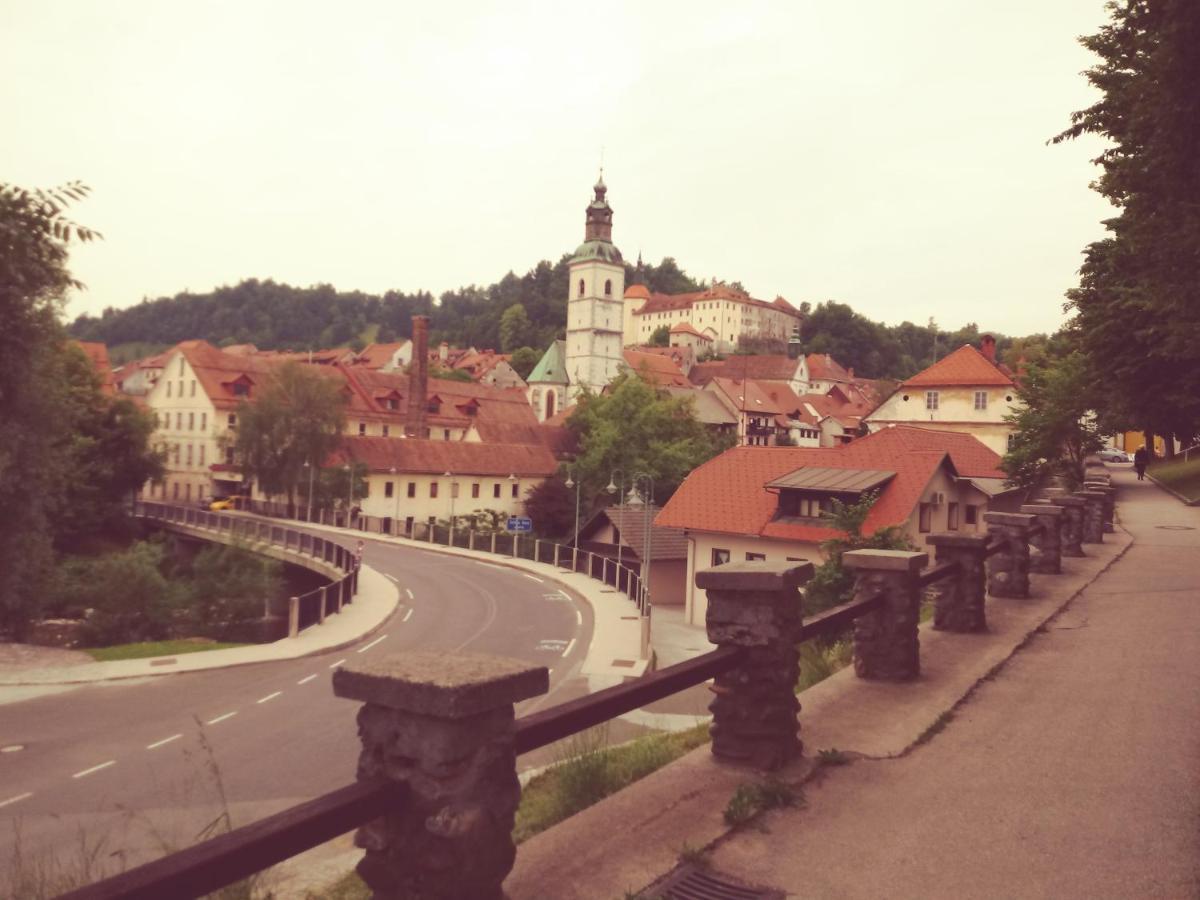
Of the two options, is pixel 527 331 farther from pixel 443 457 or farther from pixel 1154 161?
pixel 1154 161

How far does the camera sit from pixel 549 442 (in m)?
75.7

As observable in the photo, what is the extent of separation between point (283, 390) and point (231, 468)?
35.4ft

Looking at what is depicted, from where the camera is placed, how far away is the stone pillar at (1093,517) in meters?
18.7

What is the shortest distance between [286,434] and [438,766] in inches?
2315

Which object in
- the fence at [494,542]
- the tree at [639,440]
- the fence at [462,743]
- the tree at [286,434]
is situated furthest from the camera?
the tree at [639,440]

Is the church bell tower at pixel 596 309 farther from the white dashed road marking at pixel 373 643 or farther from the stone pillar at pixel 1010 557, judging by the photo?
the stone pillar at pixel 1010 557

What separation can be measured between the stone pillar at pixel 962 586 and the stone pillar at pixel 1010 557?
2398mm

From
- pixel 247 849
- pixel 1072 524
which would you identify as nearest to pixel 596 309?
pixel 1072 524

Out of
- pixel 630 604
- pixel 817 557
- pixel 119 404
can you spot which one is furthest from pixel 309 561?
pixel 817 557

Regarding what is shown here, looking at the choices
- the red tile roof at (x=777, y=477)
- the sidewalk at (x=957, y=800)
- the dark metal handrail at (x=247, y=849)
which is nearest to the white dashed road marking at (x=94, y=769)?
the sidewalk at (x=957, y=800)

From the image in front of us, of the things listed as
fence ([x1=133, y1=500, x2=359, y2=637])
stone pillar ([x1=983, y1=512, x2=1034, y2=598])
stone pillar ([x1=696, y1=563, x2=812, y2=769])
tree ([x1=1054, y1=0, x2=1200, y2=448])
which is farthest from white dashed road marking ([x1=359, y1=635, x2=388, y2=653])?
stone pillar ([x1=696, y1=563, x2=812, y2=769])

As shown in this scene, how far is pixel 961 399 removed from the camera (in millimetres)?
56188

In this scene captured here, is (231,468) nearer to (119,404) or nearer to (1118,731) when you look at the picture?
(119,404)

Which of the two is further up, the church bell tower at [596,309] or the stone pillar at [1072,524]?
the church bell tower at [596,309]
